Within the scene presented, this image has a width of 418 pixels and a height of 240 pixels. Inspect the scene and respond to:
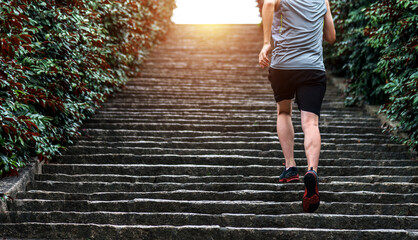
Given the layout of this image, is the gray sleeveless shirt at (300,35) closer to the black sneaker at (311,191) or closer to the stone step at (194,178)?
the black sneaker at (311,191)

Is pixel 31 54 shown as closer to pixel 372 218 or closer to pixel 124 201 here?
pixel 124 201

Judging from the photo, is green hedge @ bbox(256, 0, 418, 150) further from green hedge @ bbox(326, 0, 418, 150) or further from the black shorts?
the black shorts

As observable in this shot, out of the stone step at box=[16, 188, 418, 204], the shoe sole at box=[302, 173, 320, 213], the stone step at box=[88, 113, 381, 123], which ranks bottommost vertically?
the stone step at box=[88, 113, 381, 123]

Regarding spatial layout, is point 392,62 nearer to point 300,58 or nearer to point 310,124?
point 300,58

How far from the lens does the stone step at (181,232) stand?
3299 millimetres

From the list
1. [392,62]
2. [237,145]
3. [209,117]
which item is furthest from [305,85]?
[209,117]

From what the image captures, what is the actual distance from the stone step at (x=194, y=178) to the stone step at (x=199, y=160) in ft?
1.56

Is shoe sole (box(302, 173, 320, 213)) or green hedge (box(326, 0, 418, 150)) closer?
shoe sole (box(302, 173, 320, 213))

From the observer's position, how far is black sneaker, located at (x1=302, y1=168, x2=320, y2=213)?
10.5 ft

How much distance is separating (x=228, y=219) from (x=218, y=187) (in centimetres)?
64

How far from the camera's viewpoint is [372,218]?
139 inches

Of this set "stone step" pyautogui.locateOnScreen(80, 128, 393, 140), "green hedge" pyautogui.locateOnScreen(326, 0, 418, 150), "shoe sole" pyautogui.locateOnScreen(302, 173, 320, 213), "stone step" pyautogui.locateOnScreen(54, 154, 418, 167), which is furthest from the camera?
"stone step" pyautogui.locateOnScreen(80, 128, 393, 140)

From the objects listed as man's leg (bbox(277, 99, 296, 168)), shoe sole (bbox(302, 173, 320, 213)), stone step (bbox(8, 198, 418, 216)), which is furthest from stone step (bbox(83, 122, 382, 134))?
shoe sole (bbox(302, 173, 320, 213))

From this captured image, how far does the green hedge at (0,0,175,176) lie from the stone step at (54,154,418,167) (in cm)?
36
